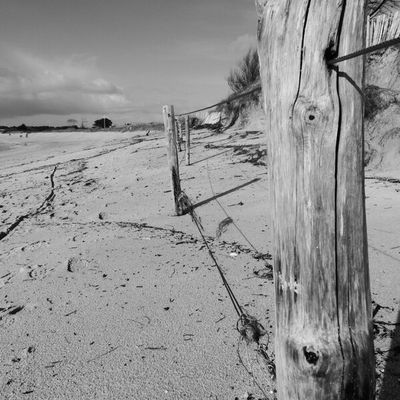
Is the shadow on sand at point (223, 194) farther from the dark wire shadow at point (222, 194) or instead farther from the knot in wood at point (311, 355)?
the knot in wood at point (311, 355)

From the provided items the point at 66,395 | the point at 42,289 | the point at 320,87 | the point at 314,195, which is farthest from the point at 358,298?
the point at 42,289

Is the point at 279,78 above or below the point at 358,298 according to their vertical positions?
above

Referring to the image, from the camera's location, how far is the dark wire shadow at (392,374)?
210cm

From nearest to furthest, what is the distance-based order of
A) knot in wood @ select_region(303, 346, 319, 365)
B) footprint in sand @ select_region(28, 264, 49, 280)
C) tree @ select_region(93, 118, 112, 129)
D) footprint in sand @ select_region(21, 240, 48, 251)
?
knot in wood @ select_region(303, 346, 319, 365) < footprint in sand @ select_region(28, 264, 49, 280) < footprint in sand @ select_region(21, 240, 48, 251) < tree @ select_region(93, 118, 112, 129)

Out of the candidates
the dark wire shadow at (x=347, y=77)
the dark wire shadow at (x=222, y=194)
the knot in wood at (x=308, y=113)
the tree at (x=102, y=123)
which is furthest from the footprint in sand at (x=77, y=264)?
the tree at (x=102, y=123)

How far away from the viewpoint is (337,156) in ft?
4.04

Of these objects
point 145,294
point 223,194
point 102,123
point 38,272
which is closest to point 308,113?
point 145,294

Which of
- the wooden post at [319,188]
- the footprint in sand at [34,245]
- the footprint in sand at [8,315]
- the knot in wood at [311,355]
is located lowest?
the footprint in sand at [8,315]

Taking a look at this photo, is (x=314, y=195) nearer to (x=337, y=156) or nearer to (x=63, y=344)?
(x=337, y=156)

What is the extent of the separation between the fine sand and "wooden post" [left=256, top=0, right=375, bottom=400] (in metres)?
1.06

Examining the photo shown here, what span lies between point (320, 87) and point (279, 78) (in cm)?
14

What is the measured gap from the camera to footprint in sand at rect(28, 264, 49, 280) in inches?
156

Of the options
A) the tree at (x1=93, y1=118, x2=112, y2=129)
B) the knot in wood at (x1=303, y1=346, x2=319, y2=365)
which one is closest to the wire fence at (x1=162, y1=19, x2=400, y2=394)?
the knot in wood at (x1=303, y1=346, x2=319, y2=365)

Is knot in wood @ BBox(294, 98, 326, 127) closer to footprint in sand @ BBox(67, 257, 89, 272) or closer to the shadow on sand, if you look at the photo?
footprint in sand @ BBox(67, 257, 89, 272)
